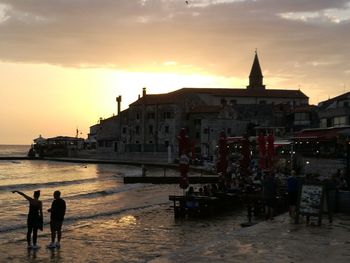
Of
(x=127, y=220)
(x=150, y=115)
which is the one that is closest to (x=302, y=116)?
(x=150, y=115)

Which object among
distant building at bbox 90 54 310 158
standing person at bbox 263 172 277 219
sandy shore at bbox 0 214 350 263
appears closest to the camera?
sandy shore at bbox 0 214 350 263

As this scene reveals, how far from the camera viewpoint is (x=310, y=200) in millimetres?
16625

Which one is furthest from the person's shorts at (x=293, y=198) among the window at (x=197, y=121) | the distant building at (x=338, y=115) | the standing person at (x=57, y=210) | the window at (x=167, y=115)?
the window at (x=167, y=115)

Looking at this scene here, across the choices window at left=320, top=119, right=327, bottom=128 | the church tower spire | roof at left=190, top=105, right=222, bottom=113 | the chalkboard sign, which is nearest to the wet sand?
the chalkboard sign

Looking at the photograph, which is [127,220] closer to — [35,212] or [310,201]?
[35,212]

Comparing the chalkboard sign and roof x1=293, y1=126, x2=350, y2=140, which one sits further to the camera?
roof x1=293, y1=126, x2=350, y2=140

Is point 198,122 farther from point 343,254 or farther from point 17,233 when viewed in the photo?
point 343,254

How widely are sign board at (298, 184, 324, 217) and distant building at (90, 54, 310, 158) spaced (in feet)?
231

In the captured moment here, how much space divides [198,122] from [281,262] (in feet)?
298

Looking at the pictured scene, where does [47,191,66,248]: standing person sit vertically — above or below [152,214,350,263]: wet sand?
above

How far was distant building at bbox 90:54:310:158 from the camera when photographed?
3743 inches

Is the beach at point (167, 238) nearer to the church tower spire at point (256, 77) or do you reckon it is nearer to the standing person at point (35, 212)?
the standing person at point (35, 212)

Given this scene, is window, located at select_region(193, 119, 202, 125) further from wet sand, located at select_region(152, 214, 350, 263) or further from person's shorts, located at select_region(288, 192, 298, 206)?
wet sand, located at select_region(152, 214, 350, 263)

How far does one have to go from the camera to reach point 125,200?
123 feet
